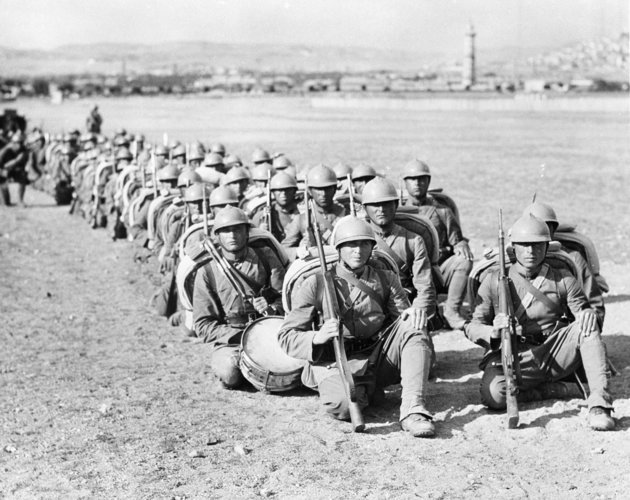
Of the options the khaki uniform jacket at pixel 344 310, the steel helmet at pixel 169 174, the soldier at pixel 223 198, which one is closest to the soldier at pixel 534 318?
the khaki uniform jacket at pixel 344 310

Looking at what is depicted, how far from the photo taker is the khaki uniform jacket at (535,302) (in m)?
8.48

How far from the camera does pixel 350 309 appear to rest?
8.45 metres

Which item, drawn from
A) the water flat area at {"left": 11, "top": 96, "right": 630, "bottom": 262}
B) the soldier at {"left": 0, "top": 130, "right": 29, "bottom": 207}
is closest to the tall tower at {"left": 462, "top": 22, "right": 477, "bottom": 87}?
the water flat area at {"left": 11, "top": 96, "right": 630, "bottom": 262}

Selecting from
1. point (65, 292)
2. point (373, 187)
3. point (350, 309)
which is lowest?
point (65, 292)

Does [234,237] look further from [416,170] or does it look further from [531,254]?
[416,170]

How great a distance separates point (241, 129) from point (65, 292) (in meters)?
41.4

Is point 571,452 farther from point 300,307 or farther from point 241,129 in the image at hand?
point 241,129

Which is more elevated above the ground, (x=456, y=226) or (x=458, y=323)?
(x=456, y=226)

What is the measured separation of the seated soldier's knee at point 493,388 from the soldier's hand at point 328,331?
1458 mm

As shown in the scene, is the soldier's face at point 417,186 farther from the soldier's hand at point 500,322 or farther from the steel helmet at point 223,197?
the soldier's hand at point 500,322

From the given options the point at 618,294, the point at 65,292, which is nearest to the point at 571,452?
the point at 618,294

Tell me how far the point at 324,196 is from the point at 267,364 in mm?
3713

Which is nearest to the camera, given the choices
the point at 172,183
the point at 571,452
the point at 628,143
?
the point at 571,452

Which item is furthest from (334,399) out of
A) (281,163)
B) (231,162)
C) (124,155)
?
(124,155)
